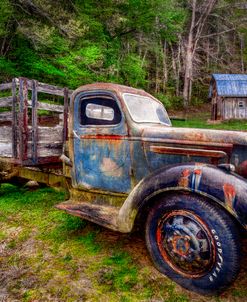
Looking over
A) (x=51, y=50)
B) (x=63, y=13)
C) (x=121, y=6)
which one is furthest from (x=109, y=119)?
(x=121, y=6)

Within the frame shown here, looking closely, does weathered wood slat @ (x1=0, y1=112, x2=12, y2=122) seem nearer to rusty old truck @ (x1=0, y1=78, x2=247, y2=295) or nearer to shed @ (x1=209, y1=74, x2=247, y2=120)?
rusty old truck @ (x1=0, y1=78, x2=247, y2=295)

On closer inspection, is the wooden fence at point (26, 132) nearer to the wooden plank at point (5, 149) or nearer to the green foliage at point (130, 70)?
the wooden plank at point (5, 149)

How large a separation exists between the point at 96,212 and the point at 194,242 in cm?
116

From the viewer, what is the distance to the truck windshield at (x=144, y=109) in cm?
332

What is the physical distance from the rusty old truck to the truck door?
1 cm

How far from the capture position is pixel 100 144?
3.31 metres

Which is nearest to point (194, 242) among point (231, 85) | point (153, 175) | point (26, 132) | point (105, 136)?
point (153, 175)

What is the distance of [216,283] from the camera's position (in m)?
2.25

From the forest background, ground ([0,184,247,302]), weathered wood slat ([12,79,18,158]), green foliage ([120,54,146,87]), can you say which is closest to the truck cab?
ground ([0,184,247,302])

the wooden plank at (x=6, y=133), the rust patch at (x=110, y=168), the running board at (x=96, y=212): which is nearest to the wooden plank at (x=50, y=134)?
the wooden plank at (x=6, y=133)

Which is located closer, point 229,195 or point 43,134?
point 229,195

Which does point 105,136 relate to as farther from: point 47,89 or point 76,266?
point 47,89

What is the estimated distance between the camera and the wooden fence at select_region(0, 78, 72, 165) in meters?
4.04

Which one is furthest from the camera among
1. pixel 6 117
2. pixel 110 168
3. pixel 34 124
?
pixel 6 117
